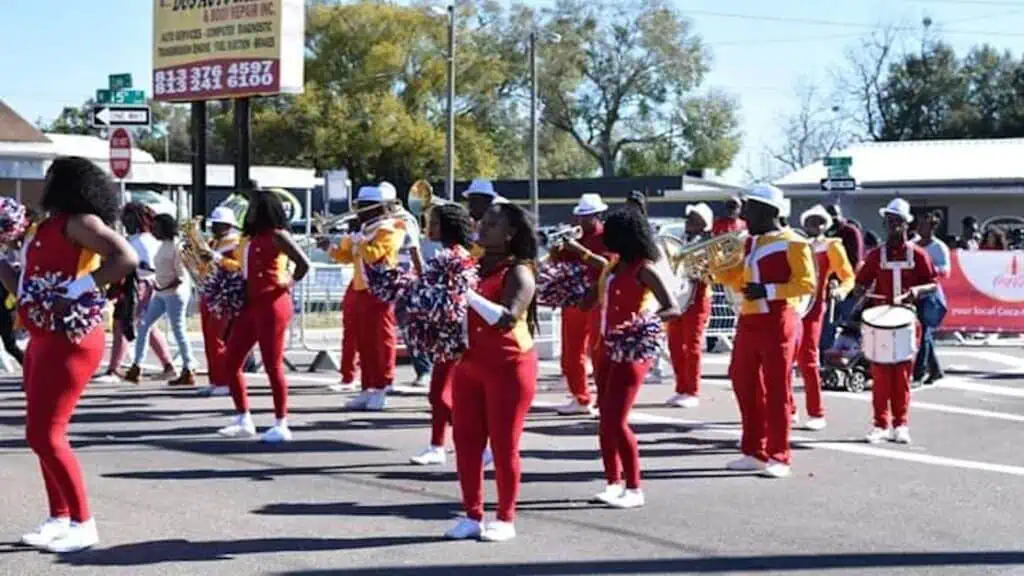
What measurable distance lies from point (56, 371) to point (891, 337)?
6608 millimetres


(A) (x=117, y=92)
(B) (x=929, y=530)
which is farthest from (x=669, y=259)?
(A) (x=117, y=92)

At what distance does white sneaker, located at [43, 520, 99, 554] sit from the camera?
7.30 meters

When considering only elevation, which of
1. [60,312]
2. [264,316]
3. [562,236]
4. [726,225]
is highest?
[726,225]

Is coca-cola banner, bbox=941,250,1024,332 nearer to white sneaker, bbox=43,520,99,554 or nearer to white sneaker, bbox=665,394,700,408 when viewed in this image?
white sneaker, bbox=665,394,700,408

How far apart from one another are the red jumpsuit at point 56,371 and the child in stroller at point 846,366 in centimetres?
928

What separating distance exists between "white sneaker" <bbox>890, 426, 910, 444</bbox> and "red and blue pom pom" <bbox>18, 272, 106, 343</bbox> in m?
6.73

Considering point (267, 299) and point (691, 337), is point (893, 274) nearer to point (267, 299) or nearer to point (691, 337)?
point (691, 337)

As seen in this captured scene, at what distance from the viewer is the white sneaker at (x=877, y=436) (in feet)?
38.2

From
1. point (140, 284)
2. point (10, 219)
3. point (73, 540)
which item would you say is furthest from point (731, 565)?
point (140, 284)

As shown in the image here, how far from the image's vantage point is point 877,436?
11664 millimetres

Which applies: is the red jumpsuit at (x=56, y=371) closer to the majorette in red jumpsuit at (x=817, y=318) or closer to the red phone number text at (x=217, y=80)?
the majorette in red jumpsuit at (x=817, y=318)

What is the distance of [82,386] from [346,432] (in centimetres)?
468

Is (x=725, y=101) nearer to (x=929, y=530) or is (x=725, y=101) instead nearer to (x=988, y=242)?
(x=988, y=242)

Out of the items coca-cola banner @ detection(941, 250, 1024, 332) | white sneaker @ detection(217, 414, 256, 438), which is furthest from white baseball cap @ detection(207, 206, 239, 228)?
coca-cola banner @ detection(941, 250, 1024, 332)
